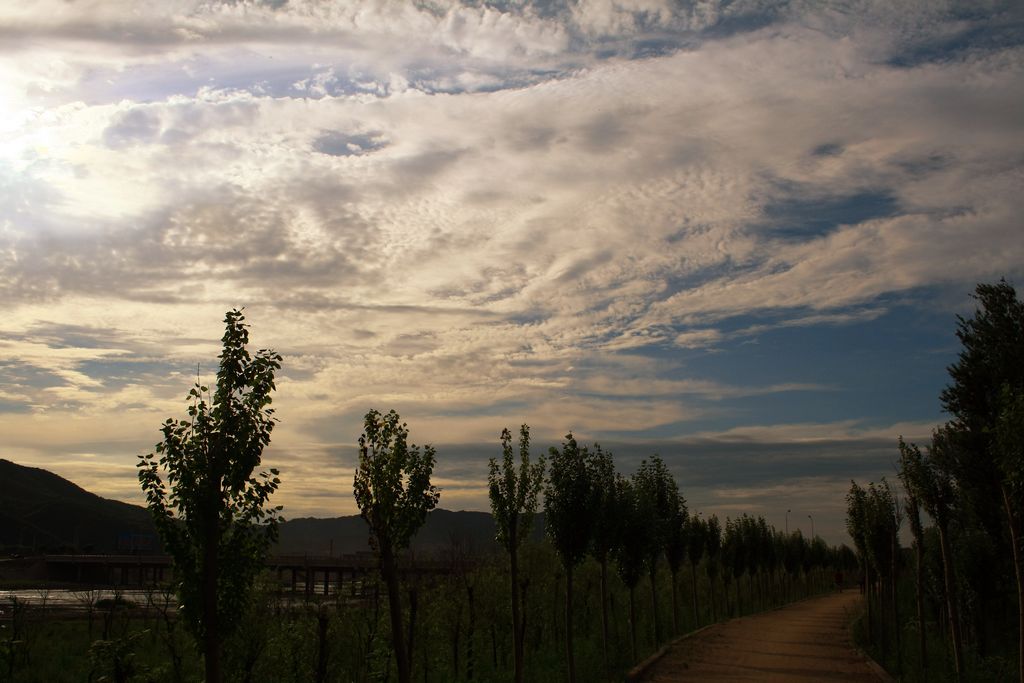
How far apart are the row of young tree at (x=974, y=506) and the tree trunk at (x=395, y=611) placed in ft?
38.7

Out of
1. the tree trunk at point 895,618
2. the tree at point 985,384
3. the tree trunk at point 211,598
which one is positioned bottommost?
the tree trunk at point 895,618

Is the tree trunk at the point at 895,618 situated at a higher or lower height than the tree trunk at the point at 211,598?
Result: lower

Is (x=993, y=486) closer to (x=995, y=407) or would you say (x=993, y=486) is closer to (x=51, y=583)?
(x=995, y=407)

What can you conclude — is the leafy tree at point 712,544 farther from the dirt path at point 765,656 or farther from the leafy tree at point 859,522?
the leafy tree at point 859,522

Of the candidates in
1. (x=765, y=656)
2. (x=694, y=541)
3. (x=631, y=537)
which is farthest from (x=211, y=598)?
(x=694, y=541)

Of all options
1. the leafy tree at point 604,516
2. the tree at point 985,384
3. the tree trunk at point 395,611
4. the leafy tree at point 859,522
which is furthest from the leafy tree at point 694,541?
the tree trunk at point 395,611

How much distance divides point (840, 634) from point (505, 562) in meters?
16.3

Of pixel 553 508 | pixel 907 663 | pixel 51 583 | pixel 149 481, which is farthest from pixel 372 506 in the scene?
pixel 51 583

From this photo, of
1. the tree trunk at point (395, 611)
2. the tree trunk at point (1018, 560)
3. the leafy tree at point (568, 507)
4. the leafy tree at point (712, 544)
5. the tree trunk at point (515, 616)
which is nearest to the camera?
the tree trunk at point (395, 611)

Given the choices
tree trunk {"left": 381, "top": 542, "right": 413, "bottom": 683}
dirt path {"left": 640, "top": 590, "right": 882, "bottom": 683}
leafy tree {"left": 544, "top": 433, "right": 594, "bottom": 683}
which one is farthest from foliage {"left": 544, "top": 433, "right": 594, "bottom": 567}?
tree trunk {"left": 381, "top": 542, "right": 413, "bottom": 683}

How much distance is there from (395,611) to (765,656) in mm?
19076

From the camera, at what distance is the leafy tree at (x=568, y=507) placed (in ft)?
78.9

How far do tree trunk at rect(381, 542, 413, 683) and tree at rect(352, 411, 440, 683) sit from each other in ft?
0.07

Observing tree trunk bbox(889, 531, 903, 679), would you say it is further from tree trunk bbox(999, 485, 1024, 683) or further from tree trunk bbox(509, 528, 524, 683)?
tree trunk bbox(509, 528, 524, 683)
